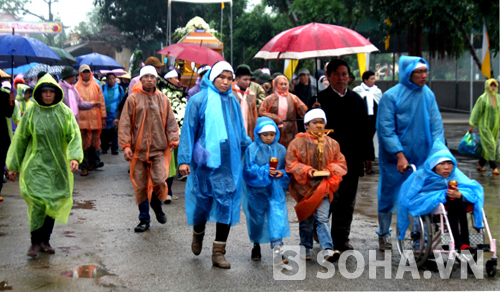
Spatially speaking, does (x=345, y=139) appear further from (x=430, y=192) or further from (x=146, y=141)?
(x=146, y=141)

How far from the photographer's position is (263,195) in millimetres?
5824

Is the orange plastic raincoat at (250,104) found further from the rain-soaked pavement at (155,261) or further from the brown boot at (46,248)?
the brown boot at (46,248)

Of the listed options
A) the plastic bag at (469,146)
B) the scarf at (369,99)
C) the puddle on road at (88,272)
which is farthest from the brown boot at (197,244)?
the plastic bag at (469,146)

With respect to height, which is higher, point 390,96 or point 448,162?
point 390,96

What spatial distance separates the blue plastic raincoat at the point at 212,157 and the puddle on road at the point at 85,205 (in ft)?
10.4

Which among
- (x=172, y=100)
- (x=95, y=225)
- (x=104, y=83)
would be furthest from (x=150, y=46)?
(x=95, y=225)

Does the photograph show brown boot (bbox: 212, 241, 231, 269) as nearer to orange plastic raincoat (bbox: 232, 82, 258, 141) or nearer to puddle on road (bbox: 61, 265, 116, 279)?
puddle on road (bbox: 61, 265, 116, 279)

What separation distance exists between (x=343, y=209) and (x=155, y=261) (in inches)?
73.6

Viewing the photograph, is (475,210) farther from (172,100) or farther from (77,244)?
(172,100)

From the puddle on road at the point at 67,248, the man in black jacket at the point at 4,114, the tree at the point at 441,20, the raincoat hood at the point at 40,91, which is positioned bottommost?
the puddle on road at the point at 67,248

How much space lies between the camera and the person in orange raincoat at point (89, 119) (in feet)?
39.0

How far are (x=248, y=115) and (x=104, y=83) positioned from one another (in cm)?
712

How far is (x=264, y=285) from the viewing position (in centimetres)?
511

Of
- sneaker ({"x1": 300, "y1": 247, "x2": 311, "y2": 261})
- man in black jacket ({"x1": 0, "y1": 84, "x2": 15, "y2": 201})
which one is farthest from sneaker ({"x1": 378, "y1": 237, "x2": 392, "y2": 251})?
A: man in black jacket ({"x1": 0, "y1": 84, "x2": 15, "y2": 201})
